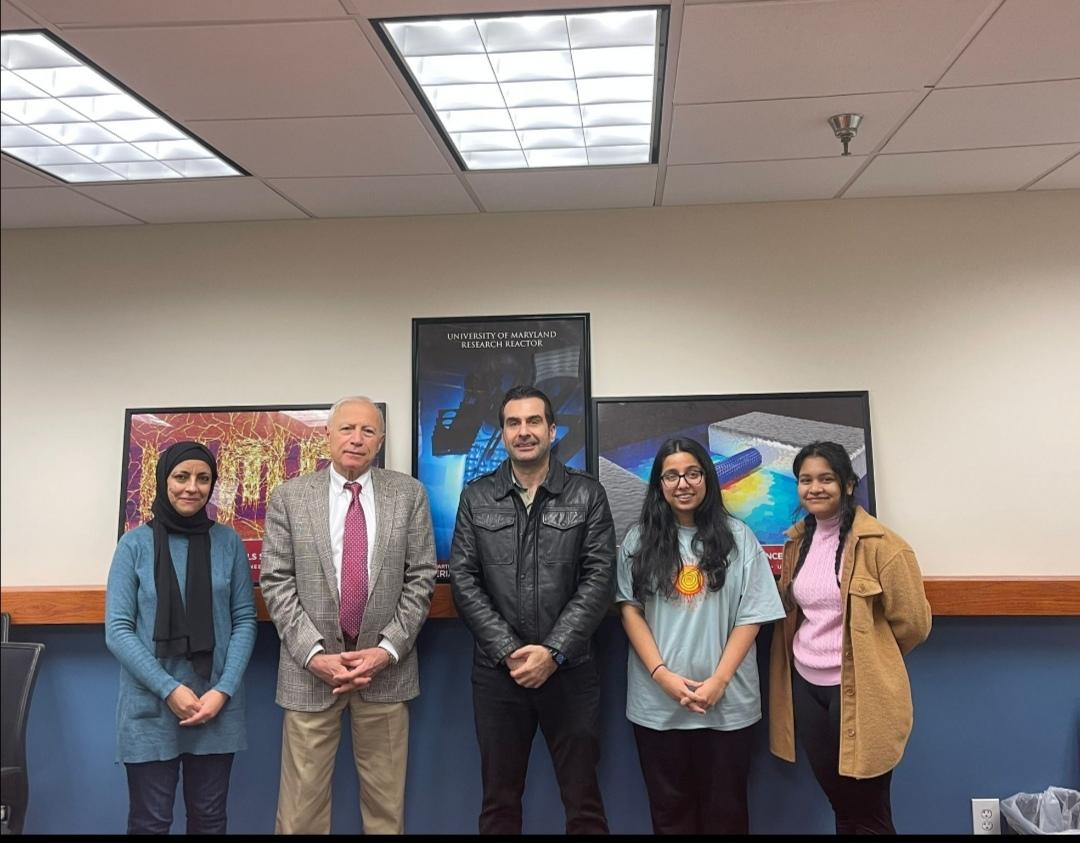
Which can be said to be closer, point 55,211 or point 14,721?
point 14,721

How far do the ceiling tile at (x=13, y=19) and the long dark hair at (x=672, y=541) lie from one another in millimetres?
1501

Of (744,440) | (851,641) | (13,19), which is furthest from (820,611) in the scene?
(13,19)

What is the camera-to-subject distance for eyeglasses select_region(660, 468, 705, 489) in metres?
1.86

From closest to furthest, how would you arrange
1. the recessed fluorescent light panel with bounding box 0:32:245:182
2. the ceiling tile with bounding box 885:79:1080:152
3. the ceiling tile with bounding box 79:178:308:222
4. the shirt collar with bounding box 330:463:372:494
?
1. the recessed fluorescent light panel with bounding box 0:32:245:182
2. the ceiling tile with bounding box 885:79:1080:152
3. the shirt collar with bounding box 330:463:372:494
4. the ceiling tile with bounding box 79:178:308:222

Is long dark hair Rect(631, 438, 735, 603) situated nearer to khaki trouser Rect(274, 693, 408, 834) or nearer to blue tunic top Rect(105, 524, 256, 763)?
khaki trouser Rect(274, 693, 408, 834)

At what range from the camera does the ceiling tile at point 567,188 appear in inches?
84.7

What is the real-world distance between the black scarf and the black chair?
0.80ft

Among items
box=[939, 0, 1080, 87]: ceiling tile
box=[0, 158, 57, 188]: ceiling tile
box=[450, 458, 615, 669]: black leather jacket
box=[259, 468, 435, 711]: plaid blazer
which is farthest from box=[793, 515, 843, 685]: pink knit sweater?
box=[0, 158, 57, 188]: ceiling tile

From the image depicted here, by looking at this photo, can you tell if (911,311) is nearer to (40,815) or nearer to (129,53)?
(129,53)

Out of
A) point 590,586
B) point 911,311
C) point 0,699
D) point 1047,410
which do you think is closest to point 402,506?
point 590,586

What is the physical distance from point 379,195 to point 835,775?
1885 mm

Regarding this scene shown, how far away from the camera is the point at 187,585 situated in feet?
6.00

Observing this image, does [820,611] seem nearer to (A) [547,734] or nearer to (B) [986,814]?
(A) [547,734]

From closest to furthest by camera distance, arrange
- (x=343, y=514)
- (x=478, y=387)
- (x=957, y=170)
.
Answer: (x=343, y=514), (x=957, y=170), (x=478, y=387)
